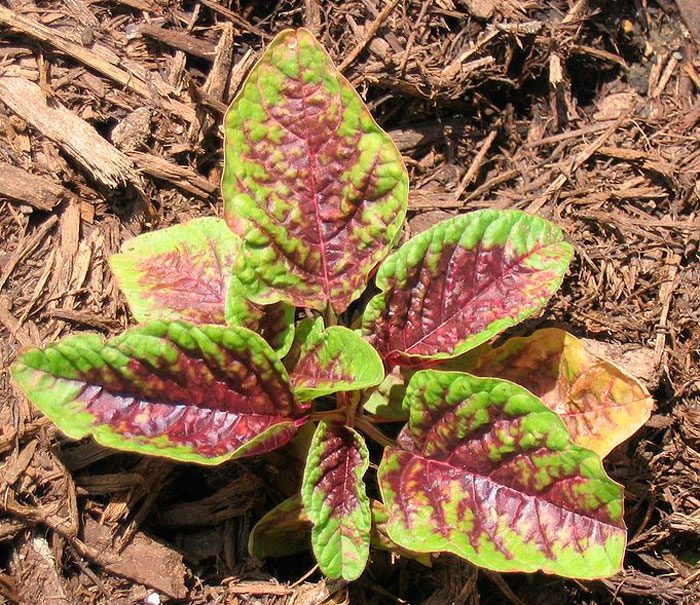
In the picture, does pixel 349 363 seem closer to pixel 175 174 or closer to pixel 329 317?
pixel 329 317

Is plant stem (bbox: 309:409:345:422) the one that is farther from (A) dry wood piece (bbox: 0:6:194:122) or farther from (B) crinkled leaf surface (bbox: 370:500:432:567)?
(A) dry wood piece (bbox: 0:6:194:122)

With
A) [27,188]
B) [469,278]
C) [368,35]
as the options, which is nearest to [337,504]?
[469,278]

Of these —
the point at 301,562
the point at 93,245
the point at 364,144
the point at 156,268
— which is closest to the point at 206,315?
the point at 156,268

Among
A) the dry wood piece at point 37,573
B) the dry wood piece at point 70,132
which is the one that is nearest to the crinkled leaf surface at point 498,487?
the dry wood piece at point 37,573

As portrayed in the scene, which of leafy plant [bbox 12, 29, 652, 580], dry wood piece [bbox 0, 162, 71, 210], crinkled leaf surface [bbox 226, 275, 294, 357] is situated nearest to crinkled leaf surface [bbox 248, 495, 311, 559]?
leafy plant [bbox 12, 29, 652, 580]

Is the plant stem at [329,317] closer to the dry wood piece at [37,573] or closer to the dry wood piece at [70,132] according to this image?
the dry wood piece at [70,132]
